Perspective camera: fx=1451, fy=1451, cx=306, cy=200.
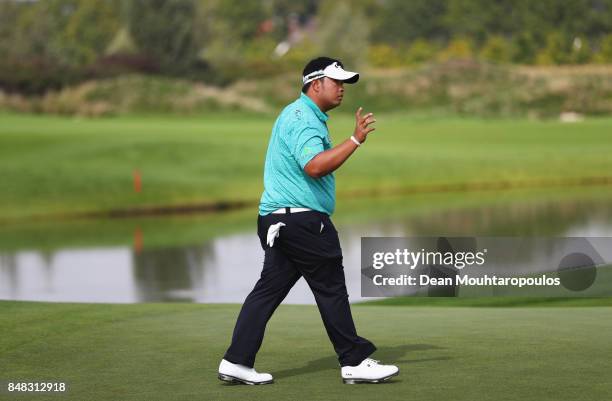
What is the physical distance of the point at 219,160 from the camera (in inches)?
1607

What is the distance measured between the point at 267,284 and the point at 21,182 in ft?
93.0

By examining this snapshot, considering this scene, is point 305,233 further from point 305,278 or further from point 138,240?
point 138,240

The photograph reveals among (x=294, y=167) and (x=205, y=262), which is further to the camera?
(x=205, y=262)

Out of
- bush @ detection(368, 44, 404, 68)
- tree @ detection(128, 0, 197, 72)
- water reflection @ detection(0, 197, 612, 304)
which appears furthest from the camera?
bush @ detection(368, 44, 404, 68)

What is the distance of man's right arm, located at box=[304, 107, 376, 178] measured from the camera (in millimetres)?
7996

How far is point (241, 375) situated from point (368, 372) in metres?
0.73

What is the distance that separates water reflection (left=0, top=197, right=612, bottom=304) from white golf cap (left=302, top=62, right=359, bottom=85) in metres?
7.85

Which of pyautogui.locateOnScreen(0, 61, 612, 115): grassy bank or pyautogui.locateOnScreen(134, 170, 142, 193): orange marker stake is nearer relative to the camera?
pyautogui.locateOnScreen(134, 170, 142, 193): orange marker stake

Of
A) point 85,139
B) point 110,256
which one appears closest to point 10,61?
point 85,139

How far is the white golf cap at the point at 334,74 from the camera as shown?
8.33 m

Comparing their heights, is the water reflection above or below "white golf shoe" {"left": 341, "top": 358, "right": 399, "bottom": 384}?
above

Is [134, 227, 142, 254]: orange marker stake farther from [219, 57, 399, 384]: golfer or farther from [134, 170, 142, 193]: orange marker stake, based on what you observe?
[219, 57, 399, 384]: golfer

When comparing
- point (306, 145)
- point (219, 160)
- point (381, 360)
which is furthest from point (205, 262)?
point (219, 160)

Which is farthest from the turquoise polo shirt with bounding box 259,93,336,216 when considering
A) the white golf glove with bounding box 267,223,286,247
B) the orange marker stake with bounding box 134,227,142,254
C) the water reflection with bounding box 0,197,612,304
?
the orange marker stake with bounding box 134,227,142,254
